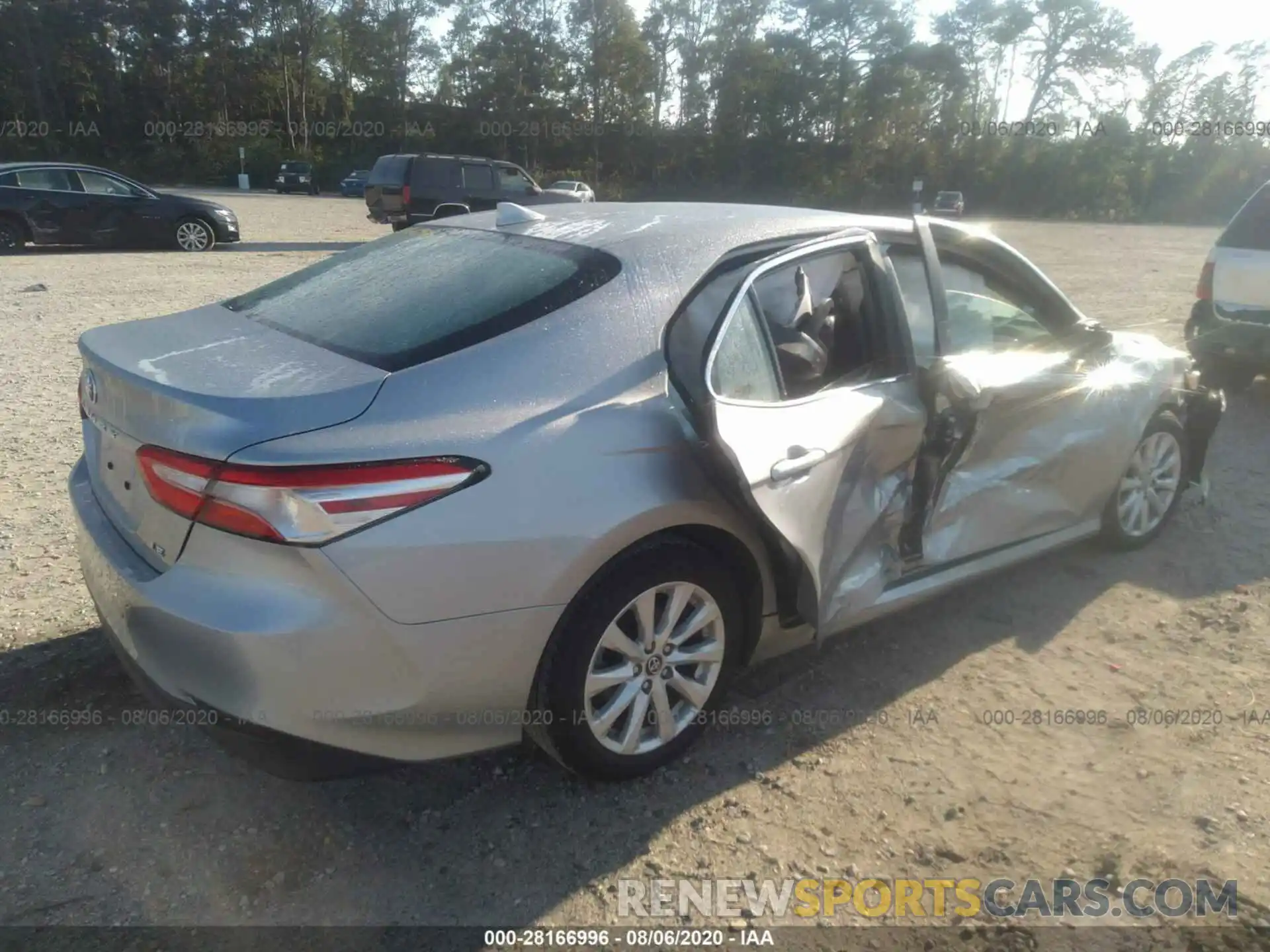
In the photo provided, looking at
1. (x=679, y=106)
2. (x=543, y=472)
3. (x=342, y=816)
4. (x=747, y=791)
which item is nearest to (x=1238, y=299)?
(x=747, y=791)

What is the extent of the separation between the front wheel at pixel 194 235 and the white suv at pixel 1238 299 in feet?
49.9

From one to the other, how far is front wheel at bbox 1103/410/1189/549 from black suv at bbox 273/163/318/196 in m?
46.8

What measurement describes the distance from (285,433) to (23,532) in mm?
2840

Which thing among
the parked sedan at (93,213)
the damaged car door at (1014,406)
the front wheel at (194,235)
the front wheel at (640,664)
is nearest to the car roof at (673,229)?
the damaged car door at (1014,406)

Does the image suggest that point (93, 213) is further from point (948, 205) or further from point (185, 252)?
point (948, 205)

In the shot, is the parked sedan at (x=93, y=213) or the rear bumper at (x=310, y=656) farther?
the parked sedan at (x=93, y=213)

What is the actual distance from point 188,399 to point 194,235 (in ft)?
53.5

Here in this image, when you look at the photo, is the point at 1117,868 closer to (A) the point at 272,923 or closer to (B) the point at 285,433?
(A) the point at 272,923

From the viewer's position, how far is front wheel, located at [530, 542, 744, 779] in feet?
8.52

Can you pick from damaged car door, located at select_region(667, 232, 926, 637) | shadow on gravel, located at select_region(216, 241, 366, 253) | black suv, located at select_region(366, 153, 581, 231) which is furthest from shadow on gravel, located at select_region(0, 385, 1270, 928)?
black suv, located at select_region(366, 153, 581, 231)

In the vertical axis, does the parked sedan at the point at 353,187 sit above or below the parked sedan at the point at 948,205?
below

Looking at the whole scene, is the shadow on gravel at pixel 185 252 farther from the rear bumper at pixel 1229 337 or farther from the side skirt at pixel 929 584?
the side skirt at pixel 929 584

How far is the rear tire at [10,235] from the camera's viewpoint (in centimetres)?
1522

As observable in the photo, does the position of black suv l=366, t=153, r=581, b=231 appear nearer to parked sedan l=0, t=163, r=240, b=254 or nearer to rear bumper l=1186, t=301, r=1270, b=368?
parked sedan l=0, t=163, r=240, b=254
